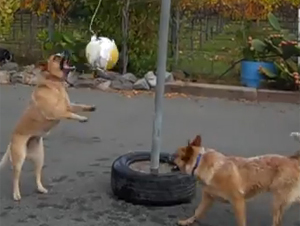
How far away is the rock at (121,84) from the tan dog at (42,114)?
511 centimetres

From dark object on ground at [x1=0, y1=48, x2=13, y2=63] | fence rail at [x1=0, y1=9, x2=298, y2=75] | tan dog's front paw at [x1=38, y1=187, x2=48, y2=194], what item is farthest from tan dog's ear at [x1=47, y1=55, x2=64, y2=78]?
dark object on ground at [x1=0, y1=48, x2=13, y2=63]

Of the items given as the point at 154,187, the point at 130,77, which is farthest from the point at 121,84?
the point at 154,187

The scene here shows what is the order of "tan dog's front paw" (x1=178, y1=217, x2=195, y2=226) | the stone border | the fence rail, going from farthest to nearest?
1. the fence rail
2. the stone border
3. "tan dog's front paw" (x1=178, y1=217, x2=195, y2=226)

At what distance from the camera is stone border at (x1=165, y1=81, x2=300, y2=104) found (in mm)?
10680

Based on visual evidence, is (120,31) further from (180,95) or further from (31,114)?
(31,114)

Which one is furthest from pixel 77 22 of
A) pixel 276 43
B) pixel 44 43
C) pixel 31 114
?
pixel 31 114

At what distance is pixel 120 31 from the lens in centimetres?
1193

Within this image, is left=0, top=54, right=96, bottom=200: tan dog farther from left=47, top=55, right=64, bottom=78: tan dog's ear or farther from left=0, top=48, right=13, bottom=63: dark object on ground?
left=0, top=48, right=13, bottom=63: dark object on ground

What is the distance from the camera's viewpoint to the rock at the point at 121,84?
11180 mm

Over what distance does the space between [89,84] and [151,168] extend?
538 centimetres

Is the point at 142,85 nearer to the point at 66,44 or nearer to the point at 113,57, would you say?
the point at 113,57

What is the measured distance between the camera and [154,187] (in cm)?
584

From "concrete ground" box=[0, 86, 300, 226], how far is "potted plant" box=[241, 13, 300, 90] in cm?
55

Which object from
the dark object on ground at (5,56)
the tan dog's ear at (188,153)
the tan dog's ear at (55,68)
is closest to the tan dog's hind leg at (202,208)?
the tan dog's ear at (188,153)
